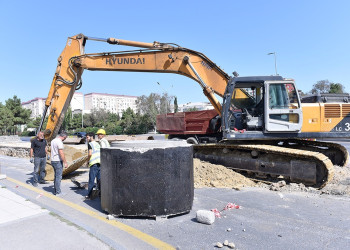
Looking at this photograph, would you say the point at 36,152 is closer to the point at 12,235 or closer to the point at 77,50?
the point at 77,50

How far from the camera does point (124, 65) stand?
10.0m

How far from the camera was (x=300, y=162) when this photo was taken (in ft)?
23.6

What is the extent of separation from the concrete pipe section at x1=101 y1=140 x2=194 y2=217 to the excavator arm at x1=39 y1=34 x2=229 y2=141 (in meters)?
5.39

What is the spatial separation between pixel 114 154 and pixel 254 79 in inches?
201

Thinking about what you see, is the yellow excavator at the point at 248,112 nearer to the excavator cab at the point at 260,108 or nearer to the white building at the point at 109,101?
the excavator cab at the point at 260,108

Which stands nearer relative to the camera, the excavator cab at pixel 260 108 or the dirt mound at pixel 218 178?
the dirt mound at pixel 218 178

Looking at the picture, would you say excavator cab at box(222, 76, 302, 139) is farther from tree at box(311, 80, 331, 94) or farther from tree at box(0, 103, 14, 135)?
tree at box(0, 103, 14, 135)

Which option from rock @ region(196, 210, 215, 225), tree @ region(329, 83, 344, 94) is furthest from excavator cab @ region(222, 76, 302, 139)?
tree @ region(329, 83, 344, 94)

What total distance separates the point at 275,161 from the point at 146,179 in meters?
4.42

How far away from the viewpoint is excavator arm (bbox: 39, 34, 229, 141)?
9.79 m

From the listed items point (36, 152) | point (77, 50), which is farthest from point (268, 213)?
point (77, 50)

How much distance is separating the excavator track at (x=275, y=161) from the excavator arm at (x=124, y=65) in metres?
2.18

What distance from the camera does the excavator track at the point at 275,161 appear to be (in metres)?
6.98

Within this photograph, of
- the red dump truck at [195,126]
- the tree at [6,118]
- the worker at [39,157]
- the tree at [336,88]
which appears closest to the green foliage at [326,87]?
the tree at [336,88]
